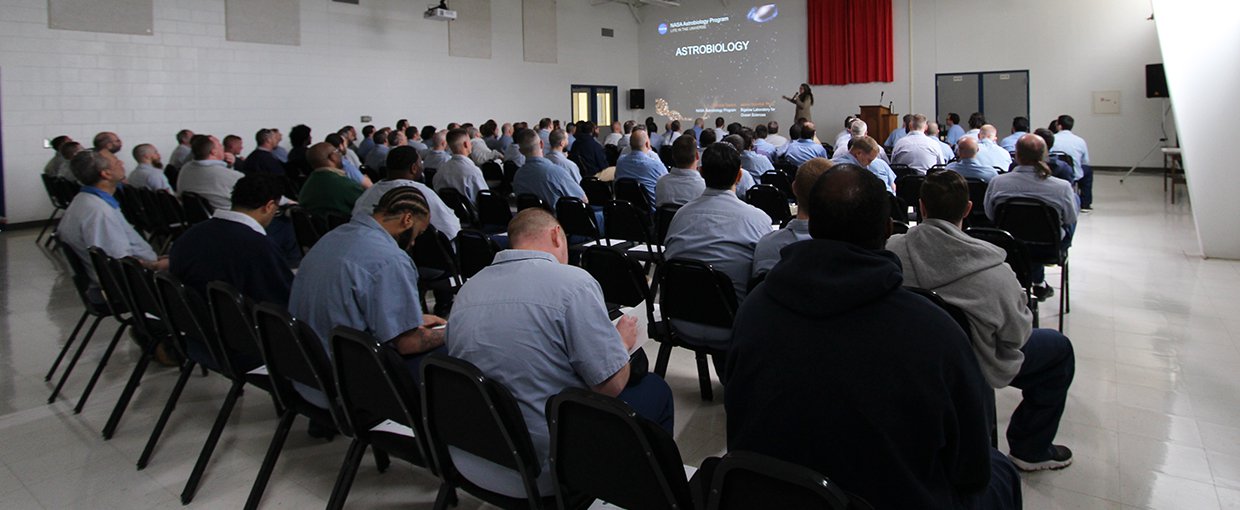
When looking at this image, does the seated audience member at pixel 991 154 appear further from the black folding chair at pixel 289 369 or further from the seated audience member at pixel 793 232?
the black folding chair at pixel 289 369

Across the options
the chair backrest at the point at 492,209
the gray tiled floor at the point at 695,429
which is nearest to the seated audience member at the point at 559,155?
the chair backrest at the point at 492,209

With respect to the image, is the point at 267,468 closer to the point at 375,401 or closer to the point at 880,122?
the point at 375,401

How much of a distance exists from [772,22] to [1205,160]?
39.8ft

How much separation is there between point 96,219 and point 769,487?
432 centimetres

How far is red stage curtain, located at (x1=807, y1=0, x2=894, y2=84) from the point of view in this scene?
626 inches

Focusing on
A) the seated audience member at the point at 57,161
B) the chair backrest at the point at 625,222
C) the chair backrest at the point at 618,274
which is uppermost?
the seated audience member at the point at 57,161

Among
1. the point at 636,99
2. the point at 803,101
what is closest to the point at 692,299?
the point at 803,101

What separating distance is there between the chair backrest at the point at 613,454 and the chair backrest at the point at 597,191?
221 inches

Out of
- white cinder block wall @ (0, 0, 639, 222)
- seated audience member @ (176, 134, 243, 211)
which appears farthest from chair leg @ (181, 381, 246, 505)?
white cinder block wall @ (0, 0, 639, 222)

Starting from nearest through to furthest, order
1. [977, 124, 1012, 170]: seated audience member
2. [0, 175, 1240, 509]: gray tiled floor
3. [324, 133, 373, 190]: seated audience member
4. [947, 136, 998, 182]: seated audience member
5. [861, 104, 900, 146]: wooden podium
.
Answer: [0, 175, 1240, 509]: gray tiled floor → [947, 136, 998, 182]: seated audience member → [324, 133, 373, 190]: seated audience member → [977, 124, 1012, 170]: seated audience member → [861, 104, 900, 146]: wooden podium

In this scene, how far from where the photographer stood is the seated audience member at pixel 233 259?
3.26 m

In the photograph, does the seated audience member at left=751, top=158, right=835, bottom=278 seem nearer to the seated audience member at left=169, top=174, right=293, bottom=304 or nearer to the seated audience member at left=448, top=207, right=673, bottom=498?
the seated audience member at left=448, top=207, right=673, bottom=498

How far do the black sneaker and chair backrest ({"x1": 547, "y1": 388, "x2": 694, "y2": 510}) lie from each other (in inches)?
71.6

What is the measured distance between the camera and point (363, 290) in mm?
2666
